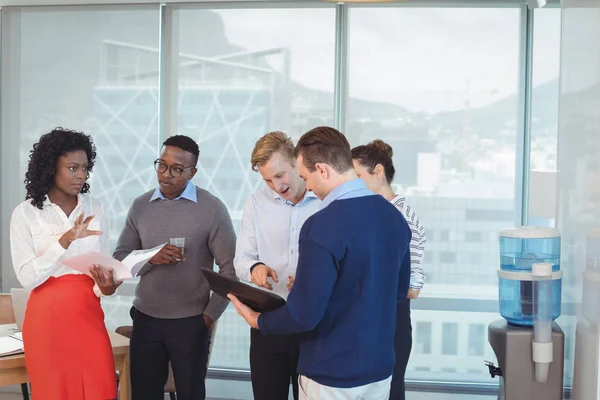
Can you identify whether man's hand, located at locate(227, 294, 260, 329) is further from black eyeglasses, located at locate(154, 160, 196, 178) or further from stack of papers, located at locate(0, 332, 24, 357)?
stack of papers, located at locate(0, 332, 24, 357)

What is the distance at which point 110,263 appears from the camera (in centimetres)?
302

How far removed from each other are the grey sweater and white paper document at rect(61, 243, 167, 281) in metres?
0.36

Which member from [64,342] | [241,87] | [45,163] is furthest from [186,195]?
[241,87]

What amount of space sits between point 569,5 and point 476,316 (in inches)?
100

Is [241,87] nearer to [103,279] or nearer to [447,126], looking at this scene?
[447,126]

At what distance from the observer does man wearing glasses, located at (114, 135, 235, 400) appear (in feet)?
11.3

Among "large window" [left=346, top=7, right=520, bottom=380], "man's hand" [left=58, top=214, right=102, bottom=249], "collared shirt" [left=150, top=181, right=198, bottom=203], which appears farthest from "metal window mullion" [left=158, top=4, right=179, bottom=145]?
"man's hand" [left=58, top=214, right=102, bottom=249]

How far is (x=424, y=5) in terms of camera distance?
16.9 feet

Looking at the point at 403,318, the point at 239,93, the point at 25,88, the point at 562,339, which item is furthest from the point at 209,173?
the point at 562,339

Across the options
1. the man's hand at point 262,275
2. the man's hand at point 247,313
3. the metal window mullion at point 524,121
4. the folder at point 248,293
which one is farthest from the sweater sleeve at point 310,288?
the metal window mullion at point 524,121

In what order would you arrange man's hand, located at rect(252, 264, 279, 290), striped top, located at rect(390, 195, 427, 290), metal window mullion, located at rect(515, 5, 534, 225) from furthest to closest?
metal window mullion, located at rect(515, 5, 534, 225) < striped top, located at rect(390, 195, 427, 290) < man's hand, located at rect(252, 264, 279, 290)

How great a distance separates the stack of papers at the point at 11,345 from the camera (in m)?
3.46

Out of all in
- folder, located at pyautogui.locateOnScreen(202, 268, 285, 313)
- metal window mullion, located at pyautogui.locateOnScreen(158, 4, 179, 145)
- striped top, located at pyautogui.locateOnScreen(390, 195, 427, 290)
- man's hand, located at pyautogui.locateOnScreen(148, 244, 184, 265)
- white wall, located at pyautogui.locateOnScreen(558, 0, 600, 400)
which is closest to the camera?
folder, located at pyautogui.locateOnScreen(202, 268, 285, 313)

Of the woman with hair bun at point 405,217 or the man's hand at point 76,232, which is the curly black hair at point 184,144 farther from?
the woman with hair bun at point 405,217
